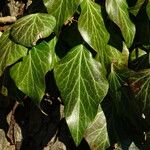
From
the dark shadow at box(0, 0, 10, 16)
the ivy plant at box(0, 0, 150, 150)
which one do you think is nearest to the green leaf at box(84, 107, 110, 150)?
the ivy plant at box(0, 0, 150, 150)

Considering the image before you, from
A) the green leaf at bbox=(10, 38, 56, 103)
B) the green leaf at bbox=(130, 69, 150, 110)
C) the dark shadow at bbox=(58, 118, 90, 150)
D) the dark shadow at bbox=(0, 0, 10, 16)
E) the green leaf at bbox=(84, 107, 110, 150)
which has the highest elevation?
the dark shadow at bbox=(0, 0, 10, 16)

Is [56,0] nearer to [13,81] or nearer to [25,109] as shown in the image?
[13,81]

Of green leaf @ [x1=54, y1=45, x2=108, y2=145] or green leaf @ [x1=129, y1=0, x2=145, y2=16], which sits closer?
green leaf @ [x1=54, y1=45, x2=108, y2=145]

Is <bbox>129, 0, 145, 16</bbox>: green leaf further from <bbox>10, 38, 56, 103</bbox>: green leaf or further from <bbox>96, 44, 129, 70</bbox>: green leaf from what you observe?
<bbox>10, 38, 56, 103</bbox>: green leaf

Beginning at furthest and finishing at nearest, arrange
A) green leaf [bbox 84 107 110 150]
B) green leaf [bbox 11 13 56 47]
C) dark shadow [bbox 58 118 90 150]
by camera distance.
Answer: dark shadow [bbox 58 118 90 150]
green leaf [bbox 84 107 110 150]
green leaf [bbox 11 13 56 47]

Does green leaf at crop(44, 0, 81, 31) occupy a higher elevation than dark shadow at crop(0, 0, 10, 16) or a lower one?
higher

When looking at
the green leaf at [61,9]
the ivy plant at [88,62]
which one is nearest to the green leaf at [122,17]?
the ivy plant at [88,62]

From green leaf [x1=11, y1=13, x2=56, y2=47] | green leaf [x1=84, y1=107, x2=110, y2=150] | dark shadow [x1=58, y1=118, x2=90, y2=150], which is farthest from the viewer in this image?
dark shadow [x1=58, y1=118, x2=90, y2=150]

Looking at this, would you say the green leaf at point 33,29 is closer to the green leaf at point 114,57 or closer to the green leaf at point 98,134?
the green leaf at point 114,57
